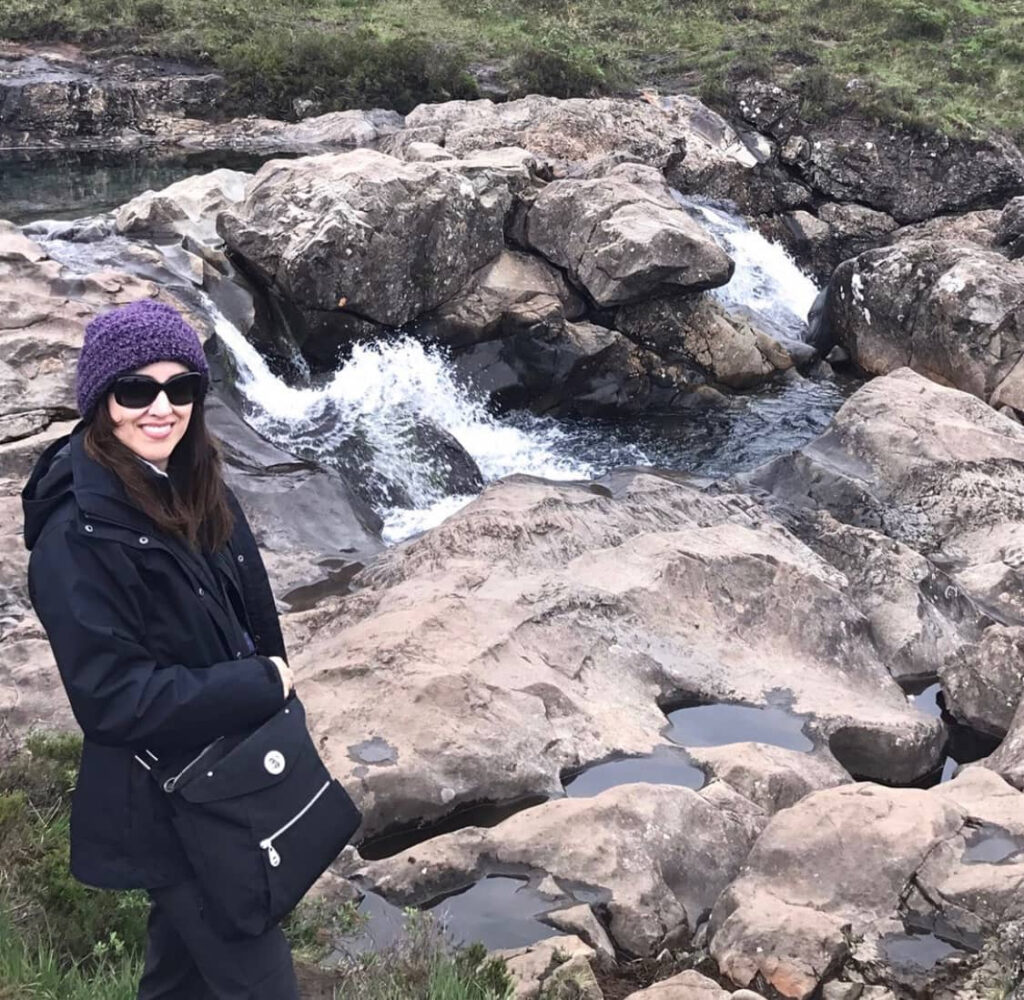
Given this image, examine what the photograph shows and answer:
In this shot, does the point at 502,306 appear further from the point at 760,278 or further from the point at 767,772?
the point at 767,772

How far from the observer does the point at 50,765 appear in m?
4.50

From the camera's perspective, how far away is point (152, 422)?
2857 millimetres

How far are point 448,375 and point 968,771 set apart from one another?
27.9 ft

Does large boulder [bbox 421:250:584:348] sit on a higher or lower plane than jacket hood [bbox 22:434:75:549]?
lower

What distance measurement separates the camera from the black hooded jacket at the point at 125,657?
8.55 ft

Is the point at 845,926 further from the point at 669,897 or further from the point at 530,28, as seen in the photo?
the point at 530,28

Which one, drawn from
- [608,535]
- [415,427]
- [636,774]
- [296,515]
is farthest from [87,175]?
[636,774]

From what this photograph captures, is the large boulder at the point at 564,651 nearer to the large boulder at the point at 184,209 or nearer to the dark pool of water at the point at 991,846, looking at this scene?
the dark pool of water at the point at 991,846

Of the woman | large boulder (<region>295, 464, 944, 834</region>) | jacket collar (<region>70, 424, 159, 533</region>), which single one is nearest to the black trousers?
the woman

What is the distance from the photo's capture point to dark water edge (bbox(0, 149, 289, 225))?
1870 cm

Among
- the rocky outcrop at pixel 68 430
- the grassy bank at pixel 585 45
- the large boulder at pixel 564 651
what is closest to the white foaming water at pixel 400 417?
the rocky outcrop at pixel 68 430

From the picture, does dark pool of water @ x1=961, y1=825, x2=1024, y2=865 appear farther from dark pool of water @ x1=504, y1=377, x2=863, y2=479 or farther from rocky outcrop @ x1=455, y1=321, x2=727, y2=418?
rocky outcrop @ x1=455, y1=321, x2=727, y2=418

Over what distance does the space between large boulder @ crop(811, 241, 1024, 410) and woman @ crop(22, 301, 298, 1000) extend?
42.0 feet

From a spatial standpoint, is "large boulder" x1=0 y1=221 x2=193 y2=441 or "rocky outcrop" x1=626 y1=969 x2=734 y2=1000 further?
"large boulder" x1=0 y1=221 x2=193 y2=441
